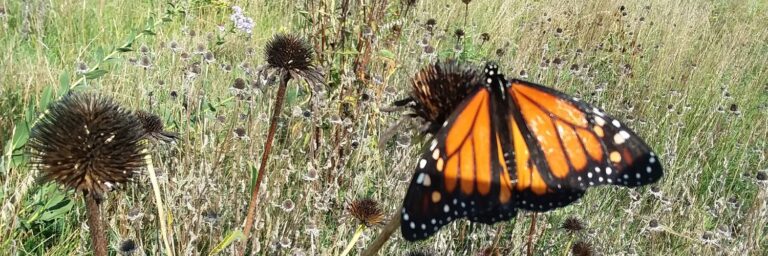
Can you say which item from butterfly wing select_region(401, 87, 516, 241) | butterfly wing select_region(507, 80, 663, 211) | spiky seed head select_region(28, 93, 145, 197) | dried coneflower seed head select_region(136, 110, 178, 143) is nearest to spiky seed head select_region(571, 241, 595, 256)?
butterfly wing select_region(507, 80, 663, 211)

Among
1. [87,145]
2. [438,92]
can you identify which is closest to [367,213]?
[438,92]

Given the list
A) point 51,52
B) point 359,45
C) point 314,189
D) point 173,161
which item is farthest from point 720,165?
point 51,52

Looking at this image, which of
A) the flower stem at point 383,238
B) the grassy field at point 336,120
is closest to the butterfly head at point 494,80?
the grassy field at point 336,120

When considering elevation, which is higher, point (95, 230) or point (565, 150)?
point (565, 150)

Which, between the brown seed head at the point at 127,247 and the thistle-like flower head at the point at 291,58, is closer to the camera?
the brown seed head at the point at 127,247

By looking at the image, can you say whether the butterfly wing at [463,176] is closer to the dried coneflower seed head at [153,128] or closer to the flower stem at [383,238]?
the flower stem at [383,238]

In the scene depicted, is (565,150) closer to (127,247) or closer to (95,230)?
(95,230)
